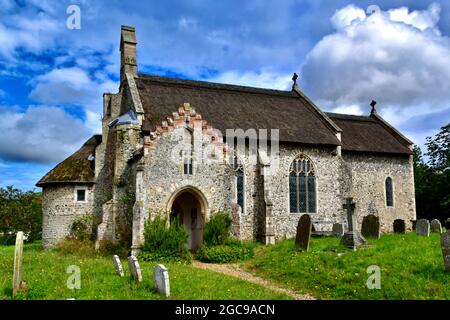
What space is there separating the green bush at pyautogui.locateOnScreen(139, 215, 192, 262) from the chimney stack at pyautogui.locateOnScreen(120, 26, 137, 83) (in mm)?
11973

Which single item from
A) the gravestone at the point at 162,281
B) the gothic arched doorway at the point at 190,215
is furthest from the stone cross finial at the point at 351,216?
the gravestone at the point at 162,281

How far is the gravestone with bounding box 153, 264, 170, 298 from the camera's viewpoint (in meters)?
9.76

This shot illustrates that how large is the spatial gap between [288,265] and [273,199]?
9.60 metres

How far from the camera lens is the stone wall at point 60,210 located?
22766 millimetres

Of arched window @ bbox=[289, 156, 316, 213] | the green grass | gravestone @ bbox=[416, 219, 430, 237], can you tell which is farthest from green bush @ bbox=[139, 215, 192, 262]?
gravestone @ bbox=[416, 219, 430, 237]

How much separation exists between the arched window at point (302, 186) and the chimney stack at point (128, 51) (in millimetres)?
11601

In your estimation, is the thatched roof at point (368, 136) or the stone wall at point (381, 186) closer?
the stone wall at point (381, 186)

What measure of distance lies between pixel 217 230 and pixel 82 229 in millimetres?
8103

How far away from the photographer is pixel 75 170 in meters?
23.7

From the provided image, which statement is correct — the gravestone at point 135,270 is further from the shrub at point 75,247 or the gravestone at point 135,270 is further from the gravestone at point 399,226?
the gravestone at point 399,226

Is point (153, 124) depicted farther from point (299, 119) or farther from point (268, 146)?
point (299, 119)

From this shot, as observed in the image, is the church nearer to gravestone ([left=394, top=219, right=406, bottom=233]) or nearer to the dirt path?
gravestone ([left=394, top=219, right=406, bottom=233])

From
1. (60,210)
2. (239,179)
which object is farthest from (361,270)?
(60,210)

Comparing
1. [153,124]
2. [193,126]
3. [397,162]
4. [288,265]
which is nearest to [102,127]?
[153,124]
